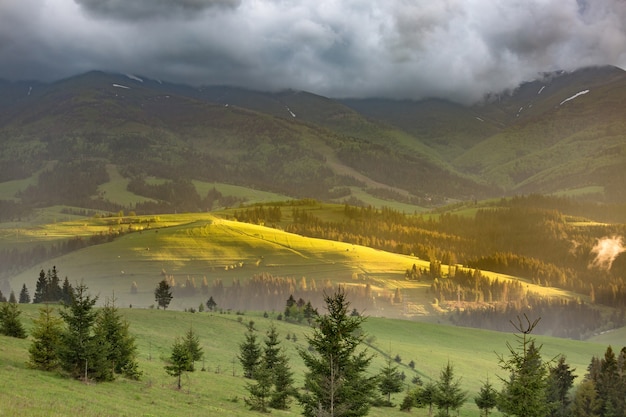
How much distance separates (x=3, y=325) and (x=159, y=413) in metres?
30.7

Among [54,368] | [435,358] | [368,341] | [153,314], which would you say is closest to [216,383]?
[54,368]

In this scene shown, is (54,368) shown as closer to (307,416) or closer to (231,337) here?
(307,416)

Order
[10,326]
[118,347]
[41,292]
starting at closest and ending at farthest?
[118,347], [10,326], [41,292]

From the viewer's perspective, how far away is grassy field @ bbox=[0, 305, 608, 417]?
38.2m

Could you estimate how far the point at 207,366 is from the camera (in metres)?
76.8

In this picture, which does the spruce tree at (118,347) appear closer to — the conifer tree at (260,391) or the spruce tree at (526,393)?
the conifer tree at (260,391)

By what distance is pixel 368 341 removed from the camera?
12238 centimetres

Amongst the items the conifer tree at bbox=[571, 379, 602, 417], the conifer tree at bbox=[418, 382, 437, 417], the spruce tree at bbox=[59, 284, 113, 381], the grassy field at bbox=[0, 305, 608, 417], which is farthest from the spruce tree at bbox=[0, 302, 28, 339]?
the conifer tree at bbox=[571, 379, 602, 417]

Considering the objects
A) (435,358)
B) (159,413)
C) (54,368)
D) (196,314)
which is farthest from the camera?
(435,358)

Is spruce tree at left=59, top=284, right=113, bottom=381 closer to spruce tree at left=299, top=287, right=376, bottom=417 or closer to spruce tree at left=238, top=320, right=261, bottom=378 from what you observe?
spruce tree at left=299, top=287, right=376, bottom=417

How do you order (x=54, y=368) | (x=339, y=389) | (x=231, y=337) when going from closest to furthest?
1. (x=339, y=389)
2. (x=54, y=368)
3. (x=231, y=337)

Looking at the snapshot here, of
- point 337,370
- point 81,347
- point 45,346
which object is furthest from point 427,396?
point 45,346

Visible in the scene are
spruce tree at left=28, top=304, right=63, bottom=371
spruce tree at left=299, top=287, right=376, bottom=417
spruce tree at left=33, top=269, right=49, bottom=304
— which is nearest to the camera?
spruce tree at left=299, top=287, right=376, bottom=417

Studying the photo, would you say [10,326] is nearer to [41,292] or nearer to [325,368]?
[325,368]
